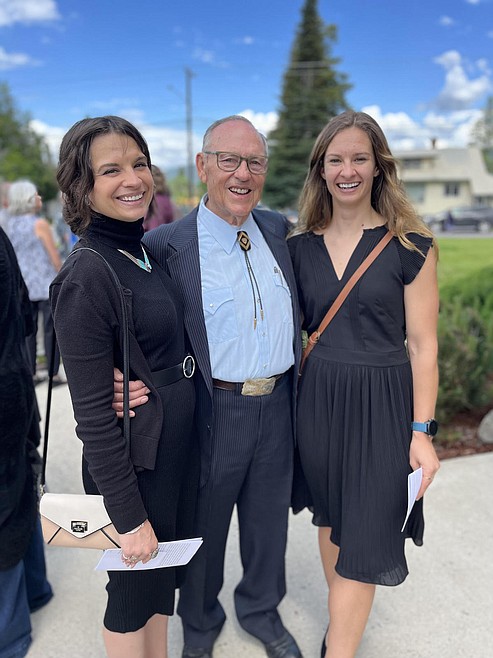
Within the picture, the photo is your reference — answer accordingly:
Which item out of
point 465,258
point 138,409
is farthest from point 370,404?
point 465,258

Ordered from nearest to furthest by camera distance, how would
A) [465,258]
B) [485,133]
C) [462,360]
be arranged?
[462,360] < [465,258] < [485,133]

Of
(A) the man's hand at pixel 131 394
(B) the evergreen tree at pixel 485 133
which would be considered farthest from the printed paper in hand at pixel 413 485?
(B) the evergreen tree at pixel 485 133

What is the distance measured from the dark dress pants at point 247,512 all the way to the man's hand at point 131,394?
0.49 meters

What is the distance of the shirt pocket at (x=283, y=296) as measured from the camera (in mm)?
2125

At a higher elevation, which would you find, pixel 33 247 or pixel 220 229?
pixel 220 229

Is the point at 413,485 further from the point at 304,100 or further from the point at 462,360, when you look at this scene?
the point at 304,100

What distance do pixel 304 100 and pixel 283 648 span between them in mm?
40755

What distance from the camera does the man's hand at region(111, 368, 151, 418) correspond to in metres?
1.60

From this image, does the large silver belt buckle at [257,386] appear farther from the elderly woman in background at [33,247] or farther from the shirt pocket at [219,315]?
the elderly woman in background at [33,247]

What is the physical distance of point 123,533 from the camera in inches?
62.5

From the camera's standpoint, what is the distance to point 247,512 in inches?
92.5

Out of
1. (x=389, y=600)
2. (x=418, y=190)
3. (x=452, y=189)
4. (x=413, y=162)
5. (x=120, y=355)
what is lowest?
(x=389, y=600)

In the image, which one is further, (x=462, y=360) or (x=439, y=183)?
(x=439, y=183)

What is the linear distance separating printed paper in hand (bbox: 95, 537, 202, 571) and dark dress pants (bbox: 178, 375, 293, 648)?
1.40ft
